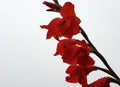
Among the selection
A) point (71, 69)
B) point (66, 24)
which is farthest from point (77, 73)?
point (66, 24)

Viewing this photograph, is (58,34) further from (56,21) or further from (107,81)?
(107,81)

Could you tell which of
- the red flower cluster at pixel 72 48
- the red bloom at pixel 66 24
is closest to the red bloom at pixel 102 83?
the red flower cluster at pixel 72 48

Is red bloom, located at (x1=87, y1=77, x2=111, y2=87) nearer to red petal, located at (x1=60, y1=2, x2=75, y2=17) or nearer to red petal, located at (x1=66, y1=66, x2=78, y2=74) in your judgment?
red petal, located at (x1=66, y1=66, x2=78, y2=74)

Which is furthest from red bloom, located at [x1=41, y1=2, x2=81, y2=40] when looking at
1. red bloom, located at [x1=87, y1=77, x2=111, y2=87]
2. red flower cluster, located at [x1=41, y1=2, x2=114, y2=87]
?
red bloom, located at [x1=87, y1=77, x2=111, y2=87]

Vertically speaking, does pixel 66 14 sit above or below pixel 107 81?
above

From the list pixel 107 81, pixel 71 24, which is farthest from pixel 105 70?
pixel 71 24

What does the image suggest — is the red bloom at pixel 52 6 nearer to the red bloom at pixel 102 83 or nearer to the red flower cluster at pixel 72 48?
the red flower cluster at pixel 72 48

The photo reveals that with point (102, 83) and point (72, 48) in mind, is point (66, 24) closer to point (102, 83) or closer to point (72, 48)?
point (72, 48)
